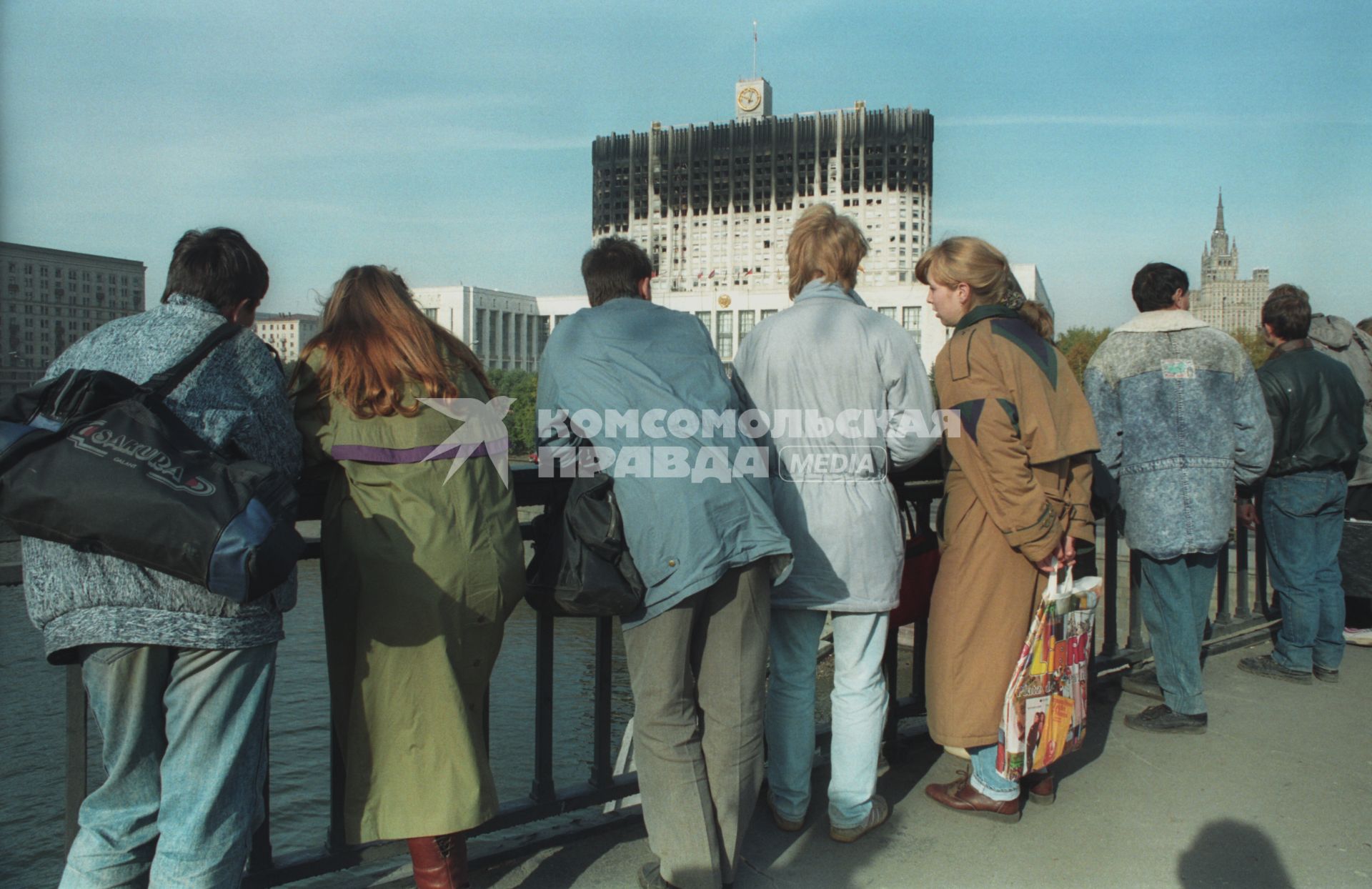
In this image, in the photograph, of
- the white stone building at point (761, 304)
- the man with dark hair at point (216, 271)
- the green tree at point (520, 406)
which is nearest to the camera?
the man with dark hair at point (216, 271)

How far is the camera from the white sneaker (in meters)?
5.41

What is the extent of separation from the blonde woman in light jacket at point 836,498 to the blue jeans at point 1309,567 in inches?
106

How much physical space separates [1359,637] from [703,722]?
440 cm

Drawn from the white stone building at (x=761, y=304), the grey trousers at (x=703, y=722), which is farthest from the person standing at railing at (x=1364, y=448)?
the white stone building at (x=761, y=304)

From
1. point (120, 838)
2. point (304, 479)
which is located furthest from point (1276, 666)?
point (120, 838)

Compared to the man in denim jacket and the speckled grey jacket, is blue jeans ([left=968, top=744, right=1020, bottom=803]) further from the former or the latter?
the speckled grey jacket

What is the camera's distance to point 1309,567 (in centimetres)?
475

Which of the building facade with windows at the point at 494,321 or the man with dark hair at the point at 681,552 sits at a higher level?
the building facade with windows at the point at 494,321

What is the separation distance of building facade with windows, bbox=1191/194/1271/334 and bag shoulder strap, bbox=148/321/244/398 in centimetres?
15577

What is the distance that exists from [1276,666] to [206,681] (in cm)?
450

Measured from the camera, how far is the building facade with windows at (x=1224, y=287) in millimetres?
145625

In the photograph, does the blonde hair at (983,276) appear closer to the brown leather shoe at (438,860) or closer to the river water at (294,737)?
the brown leather shoe at (438,860)

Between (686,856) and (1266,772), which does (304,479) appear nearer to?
(686,856)

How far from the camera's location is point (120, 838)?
6.80 ft
